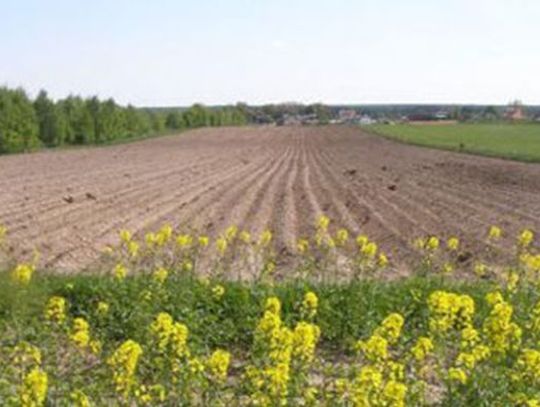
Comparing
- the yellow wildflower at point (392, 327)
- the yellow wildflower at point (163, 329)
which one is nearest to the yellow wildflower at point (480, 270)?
the yellow wildflower at point (392, 327)

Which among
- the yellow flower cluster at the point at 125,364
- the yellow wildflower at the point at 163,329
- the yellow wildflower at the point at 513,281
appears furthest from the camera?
the yellow wildflower at the point at 513,281

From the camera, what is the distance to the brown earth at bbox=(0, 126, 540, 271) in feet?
64.5

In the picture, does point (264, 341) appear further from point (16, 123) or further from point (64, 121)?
point (64, 121)

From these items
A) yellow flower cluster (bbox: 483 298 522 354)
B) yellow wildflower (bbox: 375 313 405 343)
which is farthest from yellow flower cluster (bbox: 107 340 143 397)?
yellow flower cluster (bbox: 483 298 522 354)

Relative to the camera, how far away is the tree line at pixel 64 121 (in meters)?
65.5

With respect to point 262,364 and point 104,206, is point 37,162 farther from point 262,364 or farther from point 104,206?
point 262,364

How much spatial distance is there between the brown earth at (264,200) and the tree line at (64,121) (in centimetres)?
1909

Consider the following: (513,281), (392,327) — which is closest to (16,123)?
(513,281)

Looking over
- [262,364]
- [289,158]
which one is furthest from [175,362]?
[289,158]

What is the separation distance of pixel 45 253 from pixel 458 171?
26970 mm

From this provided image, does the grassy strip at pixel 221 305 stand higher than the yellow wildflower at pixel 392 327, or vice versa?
the yellow wildflower at pixel 392 327

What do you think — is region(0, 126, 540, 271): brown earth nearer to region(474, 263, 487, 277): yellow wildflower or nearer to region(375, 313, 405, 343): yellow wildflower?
region(474, 263, 487, 277): yellow wildflower

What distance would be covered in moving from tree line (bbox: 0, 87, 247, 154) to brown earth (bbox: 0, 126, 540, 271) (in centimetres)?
1909

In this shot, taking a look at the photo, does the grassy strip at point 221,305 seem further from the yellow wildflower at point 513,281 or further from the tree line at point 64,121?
the tree line at point 64,121
